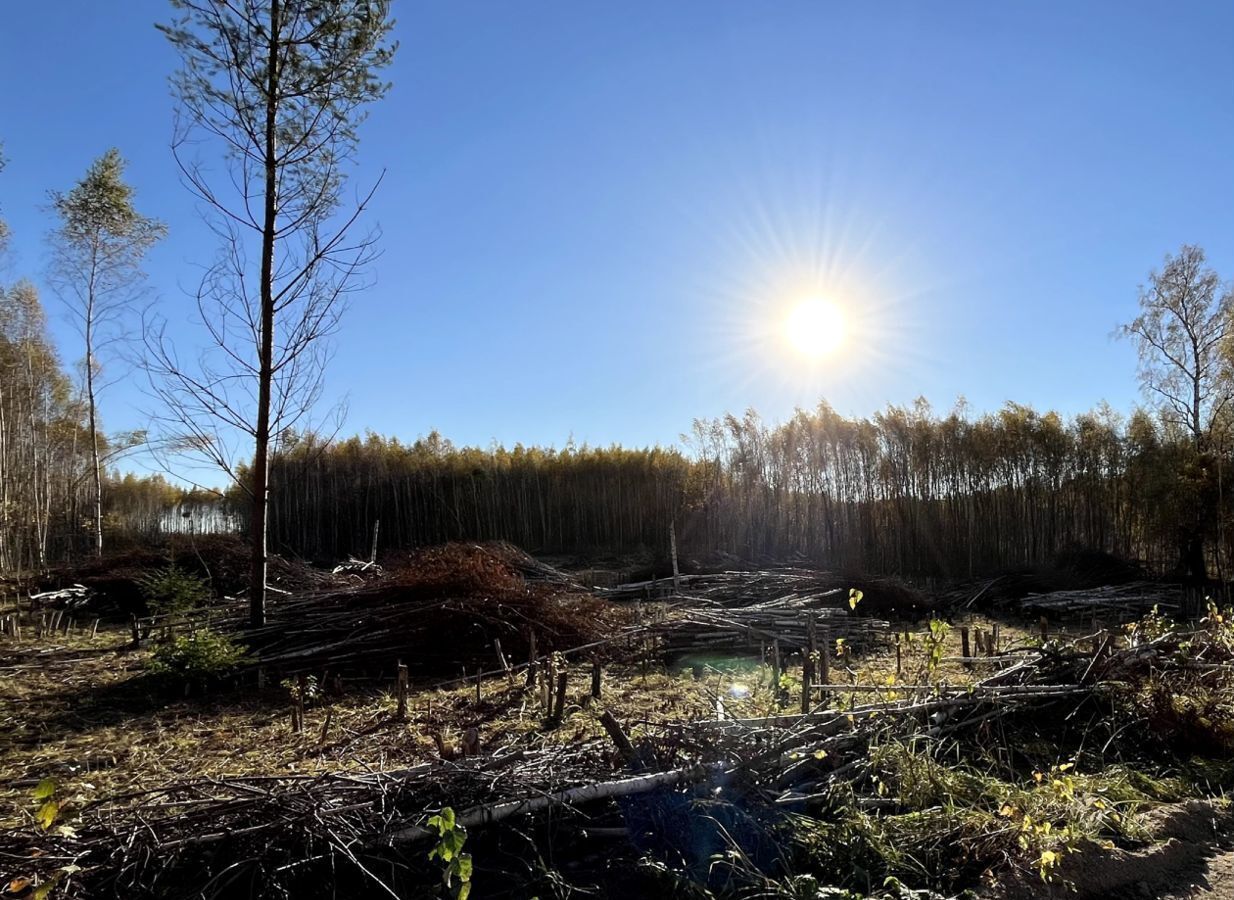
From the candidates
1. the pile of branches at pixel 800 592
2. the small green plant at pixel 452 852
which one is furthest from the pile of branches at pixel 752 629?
the small green plant at pixel 452 852

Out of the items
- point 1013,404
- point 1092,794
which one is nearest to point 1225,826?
point 1092,794

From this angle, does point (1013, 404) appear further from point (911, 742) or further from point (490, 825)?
point (490, 825)

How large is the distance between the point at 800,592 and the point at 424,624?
16.5 ft

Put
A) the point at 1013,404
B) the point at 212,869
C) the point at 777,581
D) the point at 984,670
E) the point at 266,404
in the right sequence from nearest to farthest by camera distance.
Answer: the point at 212,869
the point at 984,670
the point at 266,404
the point at 777,581
the point at 1013,404

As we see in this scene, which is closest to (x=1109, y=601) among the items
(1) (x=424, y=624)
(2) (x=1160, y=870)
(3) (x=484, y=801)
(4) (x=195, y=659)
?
(2) (x=1160, y=870)

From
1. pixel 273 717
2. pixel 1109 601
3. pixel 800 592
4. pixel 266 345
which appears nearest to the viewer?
pixel 273 717

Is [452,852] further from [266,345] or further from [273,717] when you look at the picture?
[266,345]

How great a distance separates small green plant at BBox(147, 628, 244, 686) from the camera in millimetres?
5070

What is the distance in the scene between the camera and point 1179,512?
36.1 ft

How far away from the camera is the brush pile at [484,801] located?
225cm

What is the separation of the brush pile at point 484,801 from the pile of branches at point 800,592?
16.3 ft

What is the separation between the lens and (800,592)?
916 centimetres

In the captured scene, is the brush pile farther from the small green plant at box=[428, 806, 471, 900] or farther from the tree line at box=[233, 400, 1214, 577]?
the tree line at box=[233, 400, 1214, 577]

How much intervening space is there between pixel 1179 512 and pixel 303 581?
1286 centimetres
